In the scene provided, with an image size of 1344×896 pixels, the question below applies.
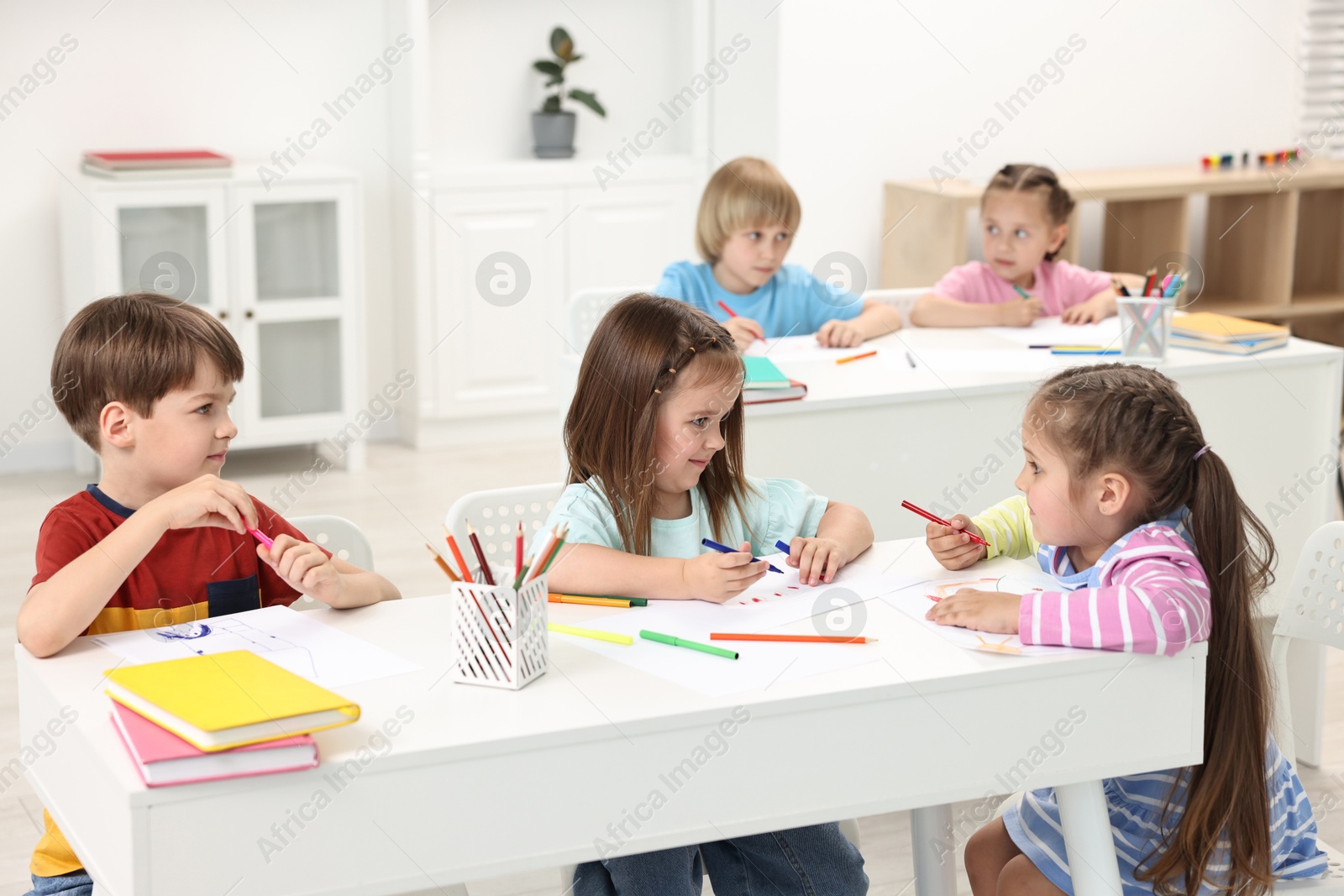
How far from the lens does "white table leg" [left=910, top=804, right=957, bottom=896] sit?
5.72 ft

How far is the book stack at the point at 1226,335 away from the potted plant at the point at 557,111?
2424 millimetres

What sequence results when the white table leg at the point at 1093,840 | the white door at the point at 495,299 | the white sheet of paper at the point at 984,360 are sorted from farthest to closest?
the white door at the point at 495,299, the white sheet of paper at the point at 984,360, the white table leg at the point at 1093,840

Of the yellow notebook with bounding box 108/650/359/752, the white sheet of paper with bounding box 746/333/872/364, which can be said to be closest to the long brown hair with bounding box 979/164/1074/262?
the white sheet of paper with bounding box 746/333/872/364

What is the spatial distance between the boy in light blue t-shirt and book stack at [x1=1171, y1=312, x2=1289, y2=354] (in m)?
0.59

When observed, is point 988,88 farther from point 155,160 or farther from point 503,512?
point 503,512

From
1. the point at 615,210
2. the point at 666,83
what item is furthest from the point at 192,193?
the point at 666,83

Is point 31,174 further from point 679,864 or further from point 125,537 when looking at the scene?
point 679,864

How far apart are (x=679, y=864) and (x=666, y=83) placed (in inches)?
156

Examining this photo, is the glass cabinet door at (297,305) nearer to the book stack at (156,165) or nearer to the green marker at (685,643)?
the book stack at (156,165)

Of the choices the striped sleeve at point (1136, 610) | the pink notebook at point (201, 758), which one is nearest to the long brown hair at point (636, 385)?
the striped sleeve at point (1136, 610)

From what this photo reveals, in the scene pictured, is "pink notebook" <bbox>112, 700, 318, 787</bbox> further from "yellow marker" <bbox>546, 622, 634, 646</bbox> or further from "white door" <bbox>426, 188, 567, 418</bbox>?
"white door" <bbox>426, 188, 567, 418</bbox>

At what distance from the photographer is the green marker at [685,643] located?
1.37 meters

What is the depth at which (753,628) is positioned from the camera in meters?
1.46

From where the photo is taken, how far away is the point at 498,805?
1188mm
